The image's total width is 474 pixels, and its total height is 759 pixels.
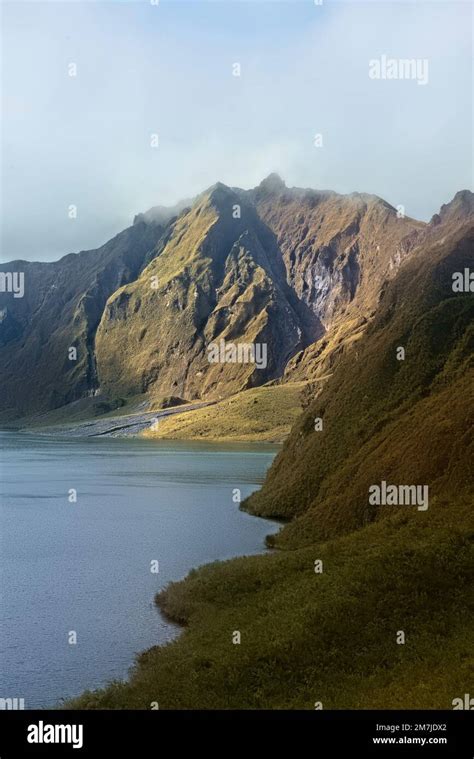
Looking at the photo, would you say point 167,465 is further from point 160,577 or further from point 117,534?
point 160,577

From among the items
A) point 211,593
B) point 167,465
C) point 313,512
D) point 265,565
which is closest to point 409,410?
point 313,512

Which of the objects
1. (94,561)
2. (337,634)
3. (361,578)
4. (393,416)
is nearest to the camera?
(337,634)

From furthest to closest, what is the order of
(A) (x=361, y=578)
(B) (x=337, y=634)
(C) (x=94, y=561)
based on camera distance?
(C) (x=94, y=561)
(A) (x=361, y=578)
(B) (x=337, y=634)

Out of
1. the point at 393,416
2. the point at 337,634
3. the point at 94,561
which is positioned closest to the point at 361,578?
the point at 337,634

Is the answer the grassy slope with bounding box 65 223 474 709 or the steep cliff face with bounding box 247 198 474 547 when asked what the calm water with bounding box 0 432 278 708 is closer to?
the grassy slope with bounding box 65 223 474 709

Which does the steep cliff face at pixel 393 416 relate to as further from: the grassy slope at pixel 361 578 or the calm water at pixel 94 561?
the calm water at pixel 94 561

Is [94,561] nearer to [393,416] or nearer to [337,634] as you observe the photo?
[393,416]

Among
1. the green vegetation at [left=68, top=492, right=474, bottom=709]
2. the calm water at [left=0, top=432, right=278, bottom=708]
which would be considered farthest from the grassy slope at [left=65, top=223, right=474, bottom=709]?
the calm water at [left=0, top=432, right=278, bottom=708]
